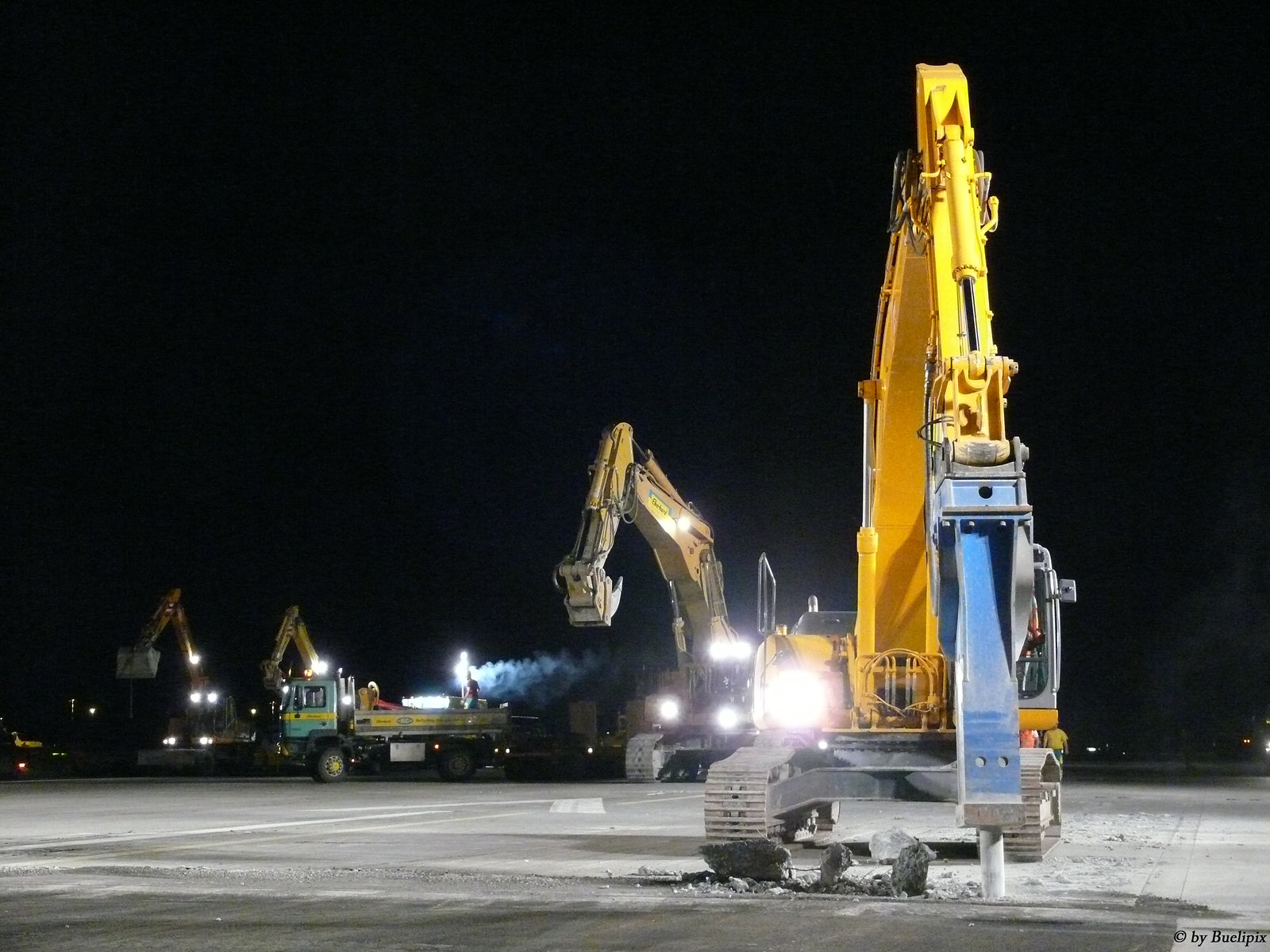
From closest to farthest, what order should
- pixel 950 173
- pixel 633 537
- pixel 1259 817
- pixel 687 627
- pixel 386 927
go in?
pixel 386 927 < pixel 950 173 < pixel 1259 817 < pixel 687 627 < pixel 633 537

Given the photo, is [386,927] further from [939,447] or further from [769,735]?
[769,735]

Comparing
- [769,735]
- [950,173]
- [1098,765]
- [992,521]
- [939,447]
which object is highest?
A: [950,173]

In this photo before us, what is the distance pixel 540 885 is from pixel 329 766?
25.9 meters

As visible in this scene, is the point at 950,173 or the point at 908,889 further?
the point at 950,173

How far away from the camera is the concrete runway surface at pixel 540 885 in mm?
8570

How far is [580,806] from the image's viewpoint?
23094 mm

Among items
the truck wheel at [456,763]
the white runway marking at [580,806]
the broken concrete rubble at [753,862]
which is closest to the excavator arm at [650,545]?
the white runway marking at [580,806]

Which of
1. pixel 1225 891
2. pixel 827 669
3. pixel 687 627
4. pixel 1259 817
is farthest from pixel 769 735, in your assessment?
pixel 687 627

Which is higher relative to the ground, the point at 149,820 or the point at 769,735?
the point at 769,735

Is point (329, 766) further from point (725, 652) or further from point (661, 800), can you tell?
point (661, 800)

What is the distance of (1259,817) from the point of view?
1980 centimetres

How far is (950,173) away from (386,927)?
742 cm

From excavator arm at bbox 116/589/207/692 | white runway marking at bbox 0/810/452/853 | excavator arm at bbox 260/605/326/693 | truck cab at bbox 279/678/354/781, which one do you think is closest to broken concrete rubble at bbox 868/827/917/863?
white runway marking at bbox 0/810/452/853

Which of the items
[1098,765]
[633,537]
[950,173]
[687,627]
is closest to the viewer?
[950,173]
